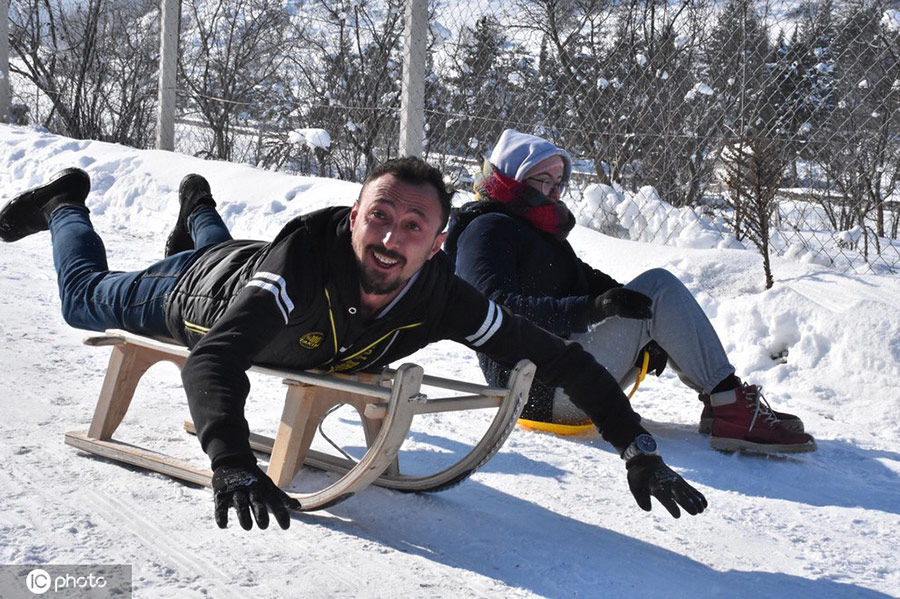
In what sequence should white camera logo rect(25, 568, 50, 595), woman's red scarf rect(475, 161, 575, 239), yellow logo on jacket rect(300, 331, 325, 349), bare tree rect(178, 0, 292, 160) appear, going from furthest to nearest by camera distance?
bare tree rect(178, 0, 292, 160) < woman's red scarf rect(475, 161, 575, 239) < yellow logo on jacket rect(300, 331, 325, 349) < white camera logo rect(25, 568, 50, 595)

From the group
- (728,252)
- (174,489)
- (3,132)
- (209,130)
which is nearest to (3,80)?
(3,132)

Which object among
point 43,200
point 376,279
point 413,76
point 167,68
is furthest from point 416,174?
point 167,68

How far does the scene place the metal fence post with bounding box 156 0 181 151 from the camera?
7566mm

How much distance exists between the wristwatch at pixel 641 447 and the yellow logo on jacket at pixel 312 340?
2.52ft

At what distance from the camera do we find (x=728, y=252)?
470cm

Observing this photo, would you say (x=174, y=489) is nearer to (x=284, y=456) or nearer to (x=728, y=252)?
(x=284, y=456)

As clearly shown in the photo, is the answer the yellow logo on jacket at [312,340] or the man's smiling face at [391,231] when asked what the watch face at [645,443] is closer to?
the man's smiling face at [391,231]

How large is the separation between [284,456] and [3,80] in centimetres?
813

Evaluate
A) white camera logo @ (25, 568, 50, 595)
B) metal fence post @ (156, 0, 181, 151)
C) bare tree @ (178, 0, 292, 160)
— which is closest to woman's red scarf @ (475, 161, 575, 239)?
white camera logo @ (25, 568, 50, 595)

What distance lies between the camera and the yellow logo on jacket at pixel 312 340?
225 cm

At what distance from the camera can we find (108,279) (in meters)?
2.99

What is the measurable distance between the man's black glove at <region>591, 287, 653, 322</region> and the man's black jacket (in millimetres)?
439

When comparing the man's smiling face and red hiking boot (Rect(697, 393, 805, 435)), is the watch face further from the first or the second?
red hiking boot (Rect(697, 393, 805, 435))

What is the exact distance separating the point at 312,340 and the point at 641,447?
0.81m
